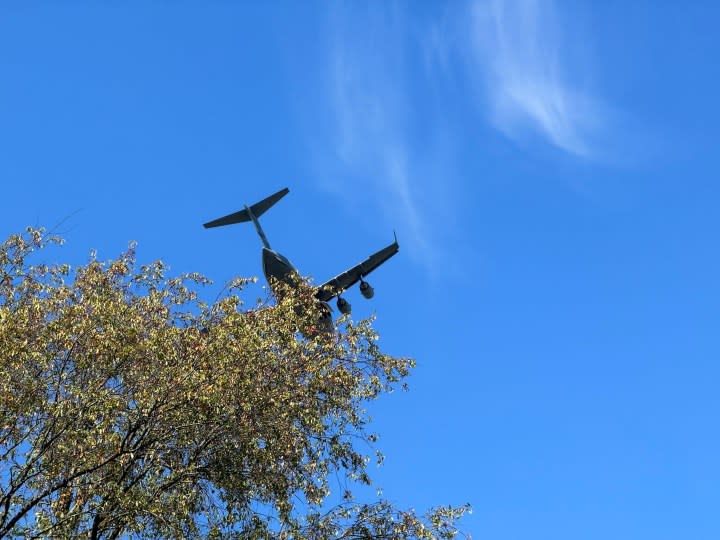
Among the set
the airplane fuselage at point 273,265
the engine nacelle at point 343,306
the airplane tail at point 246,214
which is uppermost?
the airplane tail at point 246,214

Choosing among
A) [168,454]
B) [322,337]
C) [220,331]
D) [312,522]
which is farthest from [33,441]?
[322,337]

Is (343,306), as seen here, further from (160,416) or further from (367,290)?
(160,416)

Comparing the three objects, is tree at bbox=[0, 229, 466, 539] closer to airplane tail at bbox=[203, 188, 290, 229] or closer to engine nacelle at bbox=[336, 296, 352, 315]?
engine nacelle at bbox=[336, 296, 352, 315]

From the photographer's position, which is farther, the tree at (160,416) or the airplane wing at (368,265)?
the airplane wing at (368,265)

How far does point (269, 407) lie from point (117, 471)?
368cm

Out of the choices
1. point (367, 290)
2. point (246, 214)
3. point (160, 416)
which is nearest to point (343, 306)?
point (367, 290)

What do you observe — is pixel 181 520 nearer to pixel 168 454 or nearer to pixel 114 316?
pixel 168 454

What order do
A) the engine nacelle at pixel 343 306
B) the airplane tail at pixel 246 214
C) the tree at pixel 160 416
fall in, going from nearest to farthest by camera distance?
the tree at pixel 160 416 < the engine nacelle at pixel 343 306 < the airplane tail at pixel 246 214

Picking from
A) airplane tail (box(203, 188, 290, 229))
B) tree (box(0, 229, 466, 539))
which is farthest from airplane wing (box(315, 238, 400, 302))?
tree (box(0, 229, 466, 539))

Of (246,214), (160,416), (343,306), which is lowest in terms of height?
(160,416)

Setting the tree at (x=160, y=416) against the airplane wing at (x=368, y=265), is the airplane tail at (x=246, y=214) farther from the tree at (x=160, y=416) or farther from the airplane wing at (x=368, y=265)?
the tree at (x=160, y=416)

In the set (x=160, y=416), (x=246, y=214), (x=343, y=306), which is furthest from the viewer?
(x=246, y=214)

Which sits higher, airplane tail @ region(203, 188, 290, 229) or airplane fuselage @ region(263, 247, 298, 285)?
airplane tail @ region(203, 188, 290, 229)

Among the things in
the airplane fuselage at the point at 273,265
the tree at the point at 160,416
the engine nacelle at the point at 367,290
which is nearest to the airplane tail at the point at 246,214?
the airplane fuselage at the point at 273,265
